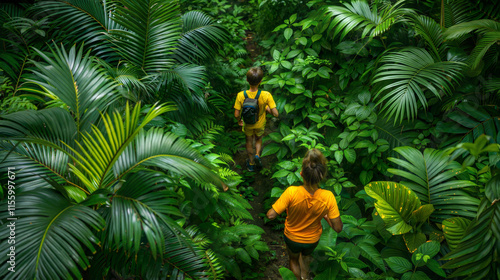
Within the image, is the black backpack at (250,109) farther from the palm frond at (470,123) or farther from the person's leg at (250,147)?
the palm frond at (470,123)

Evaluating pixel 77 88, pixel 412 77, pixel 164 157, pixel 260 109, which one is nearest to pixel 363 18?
pixel 412 77

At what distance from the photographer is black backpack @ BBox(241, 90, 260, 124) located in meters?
4.09

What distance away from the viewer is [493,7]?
13.9 ft

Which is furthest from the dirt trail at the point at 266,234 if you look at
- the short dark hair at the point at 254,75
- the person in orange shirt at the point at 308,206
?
the short dark hair at the point at 254,75

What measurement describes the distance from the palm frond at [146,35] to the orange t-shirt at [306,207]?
2233mm

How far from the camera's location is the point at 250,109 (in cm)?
410

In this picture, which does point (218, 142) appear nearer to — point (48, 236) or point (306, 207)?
point (306, 207)

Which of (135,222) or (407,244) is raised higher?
(135,222)

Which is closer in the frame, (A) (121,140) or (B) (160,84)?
(A) (121,140)

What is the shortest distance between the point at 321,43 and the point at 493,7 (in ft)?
7.10

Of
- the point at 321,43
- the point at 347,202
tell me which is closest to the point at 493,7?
the point at 321,43

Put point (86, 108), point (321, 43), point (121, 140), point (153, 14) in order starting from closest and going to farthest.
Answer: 1. point (121, 140)
2. point (86, 108)
3. point (153, 14)
4. point (321, 43)

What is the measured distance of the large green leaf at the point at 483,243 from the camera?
7.88 feet

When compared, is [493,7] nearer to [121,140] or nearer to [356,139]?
[356,139]
